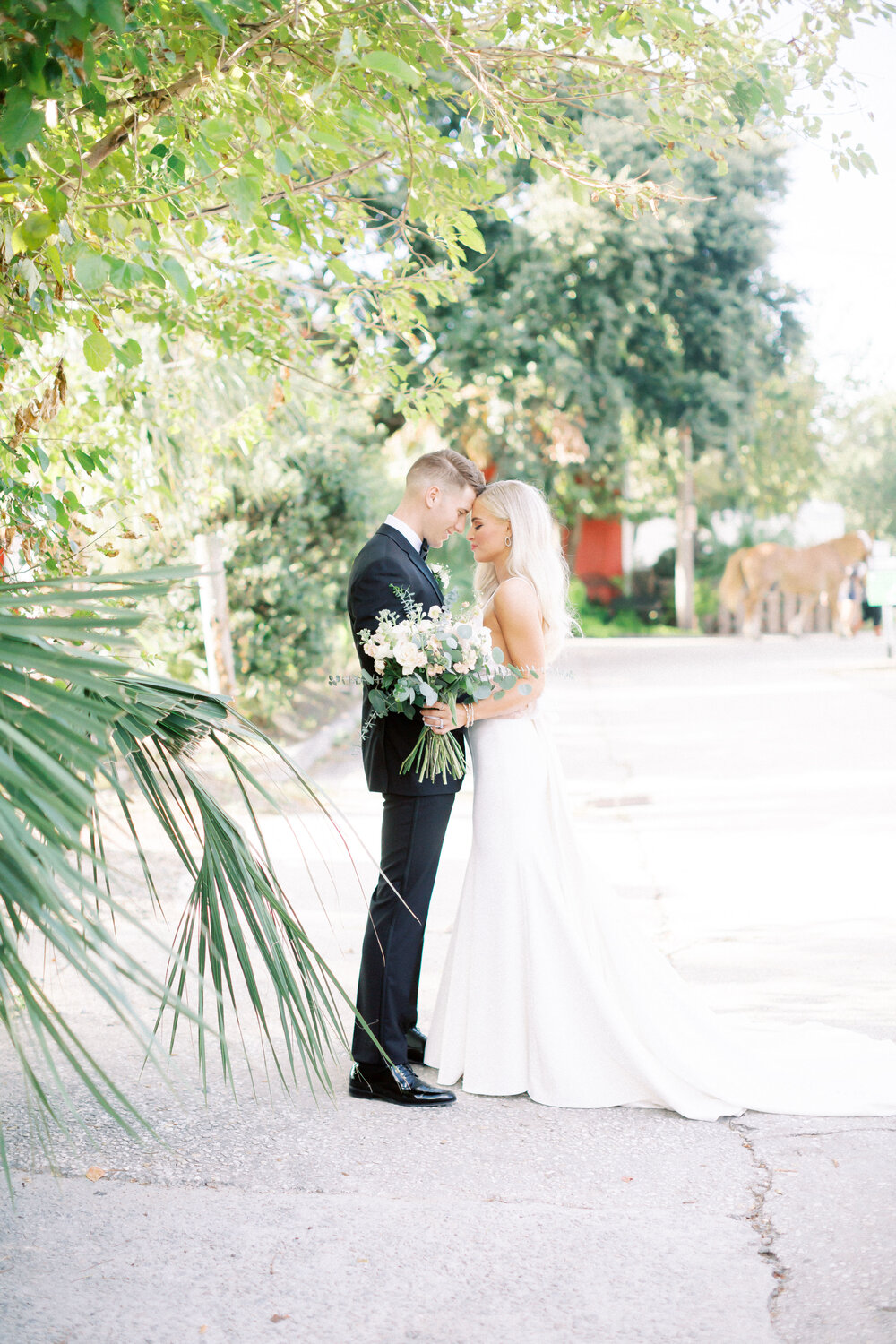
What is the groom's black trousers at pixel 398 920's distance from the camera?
438 cm

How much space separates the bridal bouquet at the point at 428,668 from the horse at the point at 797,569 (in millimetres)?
28180

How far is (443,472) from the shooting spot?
456 cm

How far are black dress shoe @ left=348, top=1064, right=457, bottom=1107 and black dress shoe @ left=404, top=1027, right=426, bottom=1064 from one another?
22cm

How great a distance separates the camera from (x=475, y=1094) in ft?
14.3

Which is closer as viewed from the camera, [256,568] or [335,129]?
[335,129]

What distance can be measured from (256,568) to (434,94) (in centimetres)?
851

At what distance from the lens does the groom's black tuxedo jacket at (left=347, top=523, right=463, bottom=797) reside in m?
4.38

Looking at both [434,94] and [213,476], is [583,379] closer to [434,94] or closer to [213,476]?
[213,476]

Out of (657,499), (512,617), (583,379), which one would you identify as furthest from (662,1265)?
(657,499)

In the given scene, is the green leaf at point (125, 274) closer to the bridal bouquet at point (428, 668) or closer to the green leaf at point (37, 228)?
the green leaf at point (37, 228)

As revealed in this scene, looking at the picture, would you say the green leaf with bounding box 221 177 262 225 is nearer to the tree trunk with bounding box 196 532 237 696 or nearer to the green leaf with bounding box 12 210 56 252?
the green leaf with bounding box 12 210 56 252

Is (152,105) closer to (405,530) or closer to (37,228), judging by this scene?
(37,228)

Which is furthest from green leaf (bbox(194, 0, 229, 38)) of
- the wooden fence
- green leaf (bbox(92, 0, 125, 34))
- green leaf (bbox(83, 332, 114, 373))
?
the wooden fence

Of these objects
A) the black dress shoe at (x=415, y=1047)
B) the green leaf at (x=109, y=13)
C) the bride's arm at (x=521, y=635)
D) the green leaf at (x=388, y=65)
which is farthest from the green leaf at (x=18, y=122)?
the black dress shoe at (x=415, y=1047)
